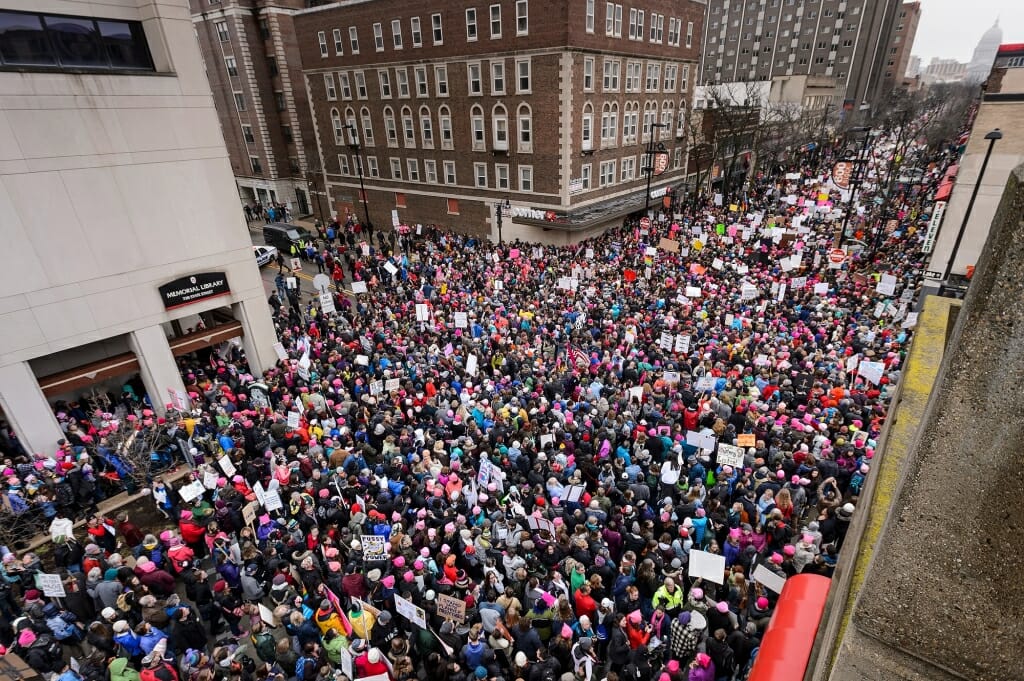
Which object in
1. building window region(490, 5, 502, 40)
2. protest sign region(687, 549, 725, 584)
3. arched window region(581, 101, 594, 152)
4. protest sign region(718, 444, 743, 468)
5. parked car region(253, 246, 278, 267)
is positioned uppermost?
building window region(490, 5, 502, 40)

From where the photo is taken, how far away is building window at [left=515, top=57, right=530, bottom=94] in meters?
30.3

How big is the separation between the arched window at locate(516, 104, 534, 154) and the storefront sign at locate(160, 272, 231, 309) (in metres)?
21.3

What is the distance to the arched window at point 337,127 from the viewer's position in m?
40.2

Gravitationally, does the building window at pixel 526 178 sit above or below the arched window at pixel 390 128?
below

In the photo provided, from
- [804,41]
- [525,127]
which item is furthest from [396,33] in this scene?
[804,41]

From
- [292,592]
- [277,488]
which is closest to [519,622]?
[292,592]

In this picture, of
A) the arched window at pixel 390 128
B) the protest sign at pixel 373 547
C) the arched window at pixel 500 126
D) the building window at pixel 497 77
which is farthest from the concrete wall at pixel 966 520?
the arched window at pixel 390 128

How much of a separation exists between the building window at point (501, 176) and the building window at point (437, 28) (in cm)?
842

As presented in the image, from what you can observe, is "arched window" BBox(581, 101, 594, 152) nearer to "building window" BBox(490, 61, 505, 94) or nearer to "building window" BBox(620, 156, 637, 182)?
"building window" BBox(620, 156, 637, 182)

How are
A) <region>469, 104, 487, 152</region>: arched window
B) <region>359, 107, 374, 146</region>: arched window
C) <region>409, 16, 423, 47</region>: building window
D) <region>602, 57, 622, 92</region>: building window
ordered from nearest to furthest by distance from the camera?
<region>602, 57, 622, 92</region>: building window → <region>409, 16, 423, 47</region>: building window → <region>469, 104, 487, 152</region>: arched window → <region>359, 107, 374, 146</region>: arched window

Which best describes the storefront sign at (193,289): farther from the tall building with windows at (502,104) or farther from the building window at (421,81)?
the building window at (421,81)

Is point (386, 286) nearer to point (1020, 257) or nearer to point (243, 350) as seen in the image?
point (243, 350)

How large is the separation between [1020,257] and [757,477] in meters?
10.2

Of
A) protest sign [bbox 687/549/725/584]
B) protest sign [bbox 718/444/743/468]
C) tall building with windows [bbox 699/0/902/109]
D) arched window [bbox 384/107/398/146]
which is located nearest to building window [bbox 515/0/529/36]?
arched window [bbox 384/107/398/146]
